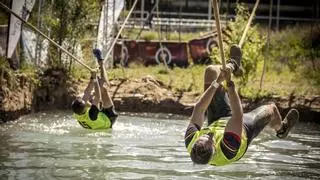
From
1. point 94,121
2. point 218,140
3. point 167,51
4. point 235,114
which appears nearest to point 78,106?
point 94,121

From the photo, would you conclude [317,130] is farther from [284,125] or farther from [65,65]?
[65,65]

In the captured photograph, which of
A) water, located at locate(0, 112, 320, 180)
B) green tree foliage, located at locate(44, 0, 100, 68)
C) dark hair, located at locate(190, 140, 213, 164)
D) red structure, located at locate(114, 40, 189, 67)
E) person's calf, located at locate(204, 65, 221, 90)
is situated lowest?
water, located at locate(0, 112, 320, 180)

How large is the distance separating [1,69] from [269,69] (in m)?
10.8

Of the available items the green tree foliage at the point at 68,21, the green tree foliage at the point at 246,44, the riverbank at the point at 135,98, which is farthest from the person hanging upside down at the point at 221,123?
the green tree foliage at the point at 68,21

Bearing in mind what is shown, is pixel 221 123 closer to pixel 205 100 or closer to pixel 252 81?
pixel 205 100

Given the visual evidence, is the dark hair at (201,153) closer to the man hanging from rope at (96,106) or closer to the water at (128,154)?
the water at (128,154)

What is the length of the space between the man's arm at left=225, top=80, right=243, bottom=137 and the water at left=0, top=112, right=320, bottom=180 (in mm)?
1703

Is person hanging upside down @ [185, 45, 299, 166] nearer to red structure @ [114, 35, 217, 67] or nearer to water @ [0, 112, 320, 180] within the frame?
water @ [0, 112, 320, 180]

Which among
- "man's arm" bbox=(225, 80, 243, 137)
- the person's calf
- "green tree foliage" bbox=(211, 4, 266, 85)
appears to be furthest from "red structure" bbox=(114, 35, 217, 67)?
"man's arm" bbox=(225, 80, 243, 137)

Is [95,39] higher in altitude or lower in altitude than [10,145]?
higher

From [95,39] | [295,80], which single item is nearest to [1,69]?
[95,39]

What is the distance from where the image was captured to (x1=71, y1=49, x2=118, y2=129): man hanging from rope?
10742 mm

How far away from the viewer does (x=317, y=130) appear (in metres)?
13.4

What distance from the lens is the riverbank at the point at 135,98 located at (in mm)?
14711
